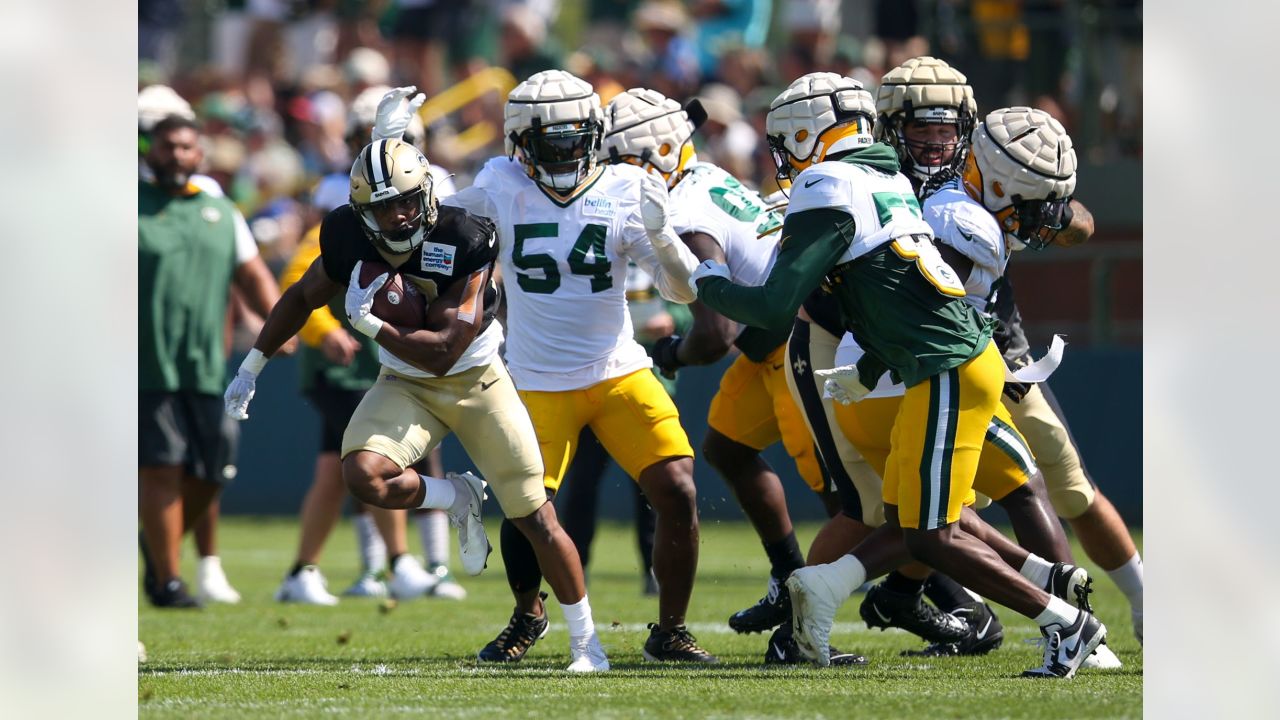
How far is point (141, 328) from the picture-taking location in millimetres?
8328

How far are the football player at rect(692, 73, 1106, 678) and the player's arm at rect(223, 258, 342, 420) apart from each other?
127 centimetres

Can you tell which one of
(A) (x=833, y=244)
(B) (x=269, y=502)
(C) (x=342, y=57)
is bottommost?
(B) (x=269, y=502)

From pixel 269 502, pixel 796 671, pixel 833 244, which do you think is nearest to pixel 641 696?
pixel 796 671

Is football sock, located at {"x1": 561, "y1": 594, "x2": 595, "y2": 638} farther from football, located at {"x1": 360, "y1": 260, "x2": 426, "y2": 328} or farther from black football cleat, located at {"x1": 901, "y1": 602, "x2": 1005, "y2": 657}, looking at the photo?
black football cleat, located at {"x1": 901, "y1": 602, "x2": 1005, "y2": 657}

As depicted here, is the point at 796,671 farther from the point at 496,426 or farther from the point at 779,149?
the point at 779,149

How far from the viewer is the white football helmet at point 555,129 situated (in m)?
6.00

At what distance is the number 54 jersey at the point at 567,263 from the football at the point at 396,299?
512 mm

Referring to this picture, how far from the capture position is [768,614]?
6484mm

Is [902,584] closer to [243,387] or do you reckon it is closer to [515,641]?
[515,641]

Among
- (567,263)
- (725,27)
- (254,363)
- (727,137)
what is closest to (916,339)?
(567,263)

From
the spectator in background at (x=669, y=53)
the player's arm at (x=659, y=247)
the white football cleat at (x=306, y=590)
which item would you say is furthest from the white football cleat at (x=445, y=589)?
the spectator in background at (x=669, y=53)

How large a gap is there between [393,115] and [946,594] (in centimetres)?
270

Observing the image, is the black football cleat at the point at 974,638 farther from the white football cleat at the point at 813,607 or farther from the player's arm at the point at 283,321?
the player's arm at the point at 283,321
